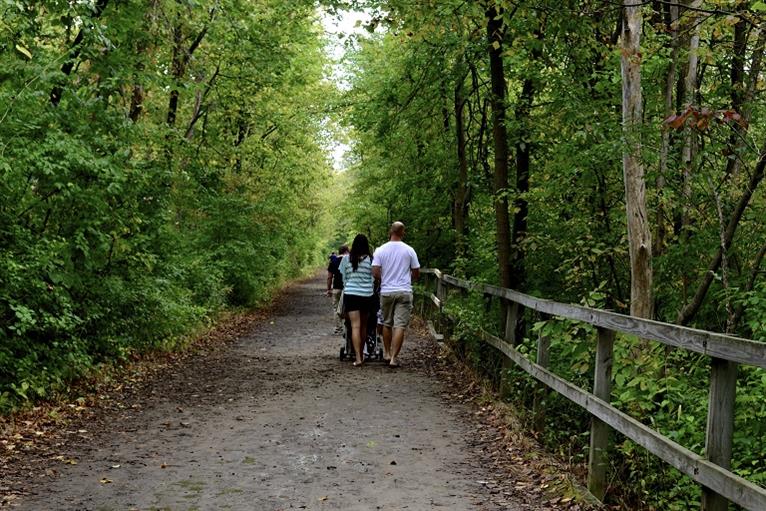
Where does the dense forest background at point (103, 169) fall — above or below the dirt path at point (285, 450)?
above

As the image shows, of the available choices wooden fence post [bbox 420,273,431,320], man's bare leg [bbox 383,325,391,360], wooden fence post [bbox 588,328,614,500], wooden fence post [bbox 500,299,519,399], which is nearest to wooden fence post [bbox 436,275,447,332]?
man's bare leg [bbox 383,325,391,360]

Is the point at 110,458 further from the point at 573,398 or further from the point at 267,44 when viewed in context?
the point at 267,44

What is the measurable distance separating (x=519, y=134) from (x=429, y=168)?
10.3m

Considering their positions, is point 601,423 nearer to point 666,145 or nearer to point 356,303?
point 666,145

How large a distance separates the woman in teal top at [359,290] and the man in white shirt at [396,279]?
44cm

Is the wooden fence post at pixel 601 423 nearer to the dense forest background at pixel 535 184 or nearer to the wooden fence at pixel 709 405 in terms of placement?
the wooden fence at pixel 709 405

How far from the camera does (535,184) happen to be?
11617mm

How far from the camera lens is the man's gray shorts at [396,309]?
1117 centimetres

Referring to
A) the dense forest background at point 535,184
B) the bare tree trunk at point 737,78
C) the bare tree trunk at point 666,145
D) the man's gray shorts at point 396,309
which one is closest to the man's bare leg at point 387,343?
the man's gray shorts at point 396,309

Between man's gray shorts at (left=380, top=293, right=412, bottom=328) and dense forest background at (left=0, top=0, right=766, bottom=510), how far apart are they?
36.0 inches

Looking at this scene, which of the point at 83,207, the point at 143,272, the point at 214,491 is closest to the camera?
the point at 214,491

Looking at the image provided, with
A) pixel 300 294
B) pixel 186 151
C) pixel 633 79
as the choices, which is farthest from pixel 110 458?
pixel 300 294

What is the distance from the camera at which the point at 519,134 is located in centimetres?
1011

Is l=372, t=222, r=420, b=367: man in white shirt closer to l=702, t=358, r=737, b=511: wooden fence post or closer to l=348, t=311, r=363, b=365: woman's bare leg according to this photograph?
l=348, t=311, r=363, b=365: woman's bare leg
